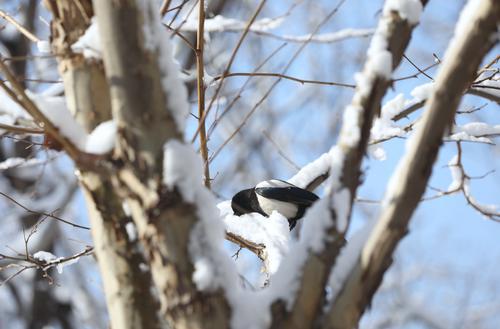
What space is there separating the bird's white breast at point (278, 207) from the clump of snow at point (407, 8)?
53.4 inches

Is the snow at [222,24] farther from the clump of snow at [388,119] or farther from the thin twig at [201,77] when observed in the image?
the thin twig at [201,77]

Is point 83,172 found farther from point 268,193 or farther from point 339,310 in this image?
point 268,193

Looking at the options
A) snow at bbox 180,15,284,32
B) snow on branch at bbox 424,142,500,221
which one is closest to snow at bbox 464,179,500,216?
snow on branch at bbox 424,142,500,221

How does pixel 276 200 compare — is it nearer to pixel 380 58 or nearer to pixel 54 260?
pixel 54 260

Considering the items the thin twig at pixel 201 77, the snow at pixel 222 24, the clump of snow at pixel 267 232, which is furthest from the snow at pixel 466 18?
the snow at pixel 222 24

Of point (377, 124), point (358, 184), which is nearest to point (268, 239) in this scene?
point (377, 124)

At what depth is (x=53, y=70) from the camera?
6.02 metres

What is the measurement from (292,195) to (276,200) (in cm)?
13

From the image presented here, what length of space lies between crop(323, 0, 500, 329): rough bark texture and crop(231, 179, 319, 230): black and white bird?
121 cm

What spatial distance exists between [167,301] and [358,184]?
0.40 meters

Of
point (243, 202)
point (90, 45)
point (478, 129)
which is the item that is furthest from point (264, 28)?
point (90, 45)

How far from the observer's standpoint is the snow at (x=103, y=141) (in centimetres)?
112

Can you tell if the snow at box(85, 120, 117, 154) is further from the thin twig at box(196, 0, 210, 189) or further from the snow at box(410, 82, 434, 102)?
the snow at box(410, 82, 434, 102)

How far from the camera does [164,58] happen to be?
1124mm
